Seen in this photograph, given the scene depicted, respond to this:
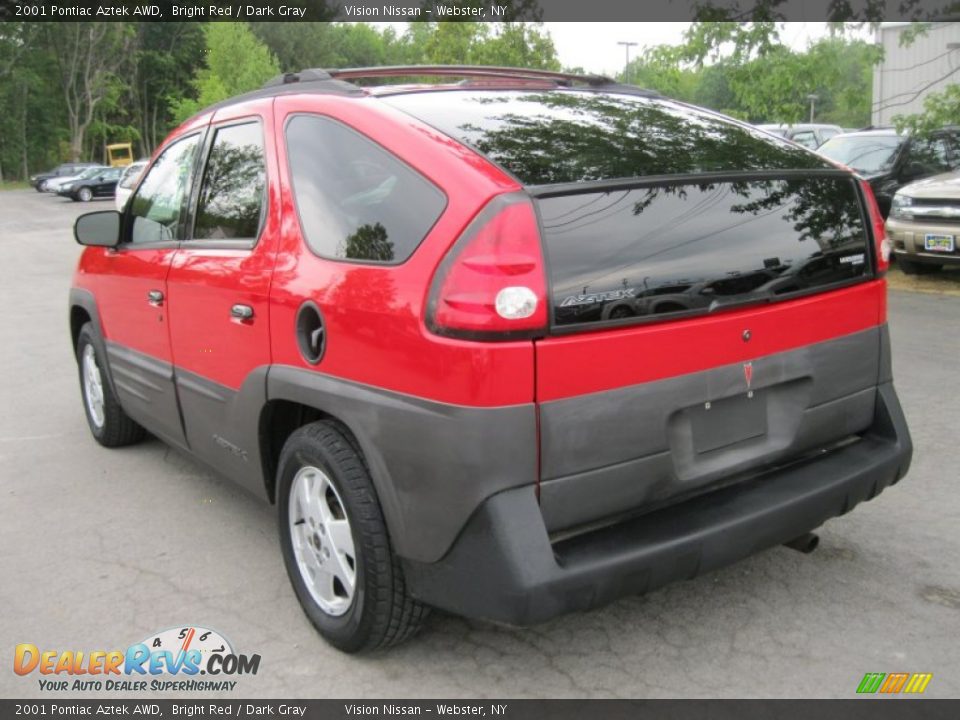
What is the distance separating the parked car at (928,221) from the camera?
10.1 m

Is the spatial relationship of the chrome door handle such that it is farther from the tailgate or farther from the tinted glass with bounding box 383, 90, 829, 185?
the tailgate

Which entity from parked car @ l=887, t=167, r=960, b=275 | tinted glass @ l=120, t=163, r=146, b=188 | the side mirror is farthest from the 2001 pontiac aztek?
tinted glass @ l=120, t=163, r=146, b=188

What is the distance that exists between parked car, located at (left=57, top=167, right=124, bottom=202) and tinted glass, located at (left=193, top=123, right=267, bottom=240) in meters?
38.4

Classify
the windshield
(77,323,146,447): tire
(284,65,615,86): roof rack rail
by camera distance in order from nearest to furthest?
(284,65,615,86): roof rack rail < (77,323,146,447): tire < the windshield

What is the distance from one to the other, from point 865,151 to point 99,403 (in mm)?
11430

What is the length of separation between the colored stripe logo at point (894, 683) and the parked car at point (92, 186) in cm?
4064

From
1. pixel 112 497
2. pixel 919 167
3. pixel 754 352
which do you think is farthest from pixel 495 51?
pixel 754 352

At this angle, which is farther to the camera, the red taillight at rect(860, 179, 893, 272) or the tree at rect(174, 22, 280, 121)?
the tree at rect(174, 22, 280, 121)

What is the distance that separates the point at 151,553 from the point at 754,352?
2654mm

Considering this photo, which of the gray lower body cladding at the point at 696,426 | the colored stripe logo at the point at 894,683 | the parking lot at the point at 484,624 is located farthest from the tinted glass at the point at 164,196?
the colored stripe logo at the point at 894,683

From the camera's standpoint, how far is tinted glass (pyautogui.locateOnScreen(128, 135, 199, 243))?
13.9ft

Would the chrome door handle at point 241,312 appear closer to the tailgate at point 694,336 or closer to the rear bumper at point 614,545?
the rear bumper at point 614,545

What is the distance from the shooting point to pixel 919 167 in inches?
509
